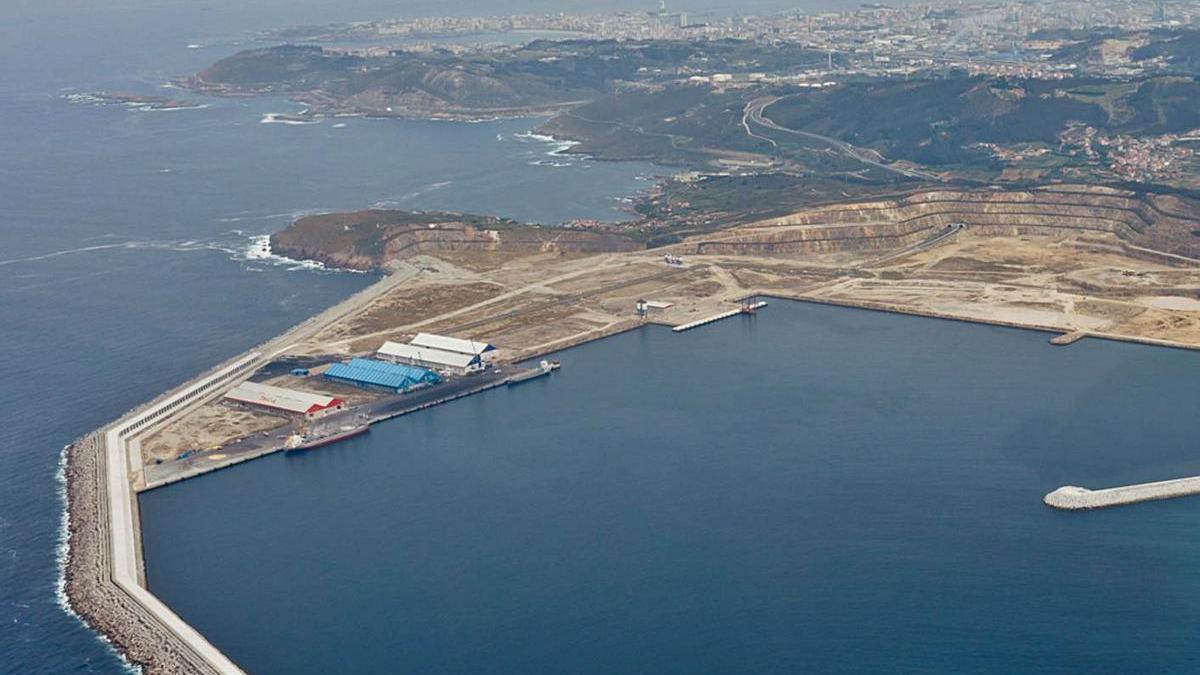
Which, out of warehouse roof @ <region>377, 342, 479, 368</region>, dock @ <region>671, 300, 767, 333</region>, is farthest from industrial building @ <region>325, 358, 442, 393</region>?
dock @ <region>671, 300, 767, 333</region>

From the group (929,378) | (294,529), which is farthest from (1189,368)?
(294,529)

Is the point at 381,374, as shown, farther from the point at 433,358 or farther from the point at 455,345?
Result: the point at 455,345

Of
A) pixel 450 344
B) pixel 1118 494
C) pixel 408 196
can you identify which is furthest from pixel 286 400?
pixel 408 196

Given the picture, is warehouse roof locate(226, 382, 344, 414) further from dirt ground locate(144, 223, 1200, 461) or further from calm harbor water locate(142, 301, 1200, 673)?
calm harbor water locate(142, 301, 1200, 673)

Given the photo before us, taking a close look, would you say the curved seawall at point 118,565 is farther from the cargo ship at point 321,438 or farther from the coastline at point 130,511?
the cargo ship at point 321,438

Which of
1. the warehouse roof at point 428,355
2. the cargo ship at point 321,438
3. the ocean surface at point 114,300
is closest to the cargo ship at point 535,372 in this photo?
the warehouse roof at point 428,355

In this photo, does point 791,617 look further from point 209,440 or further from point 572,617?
point 209,440
